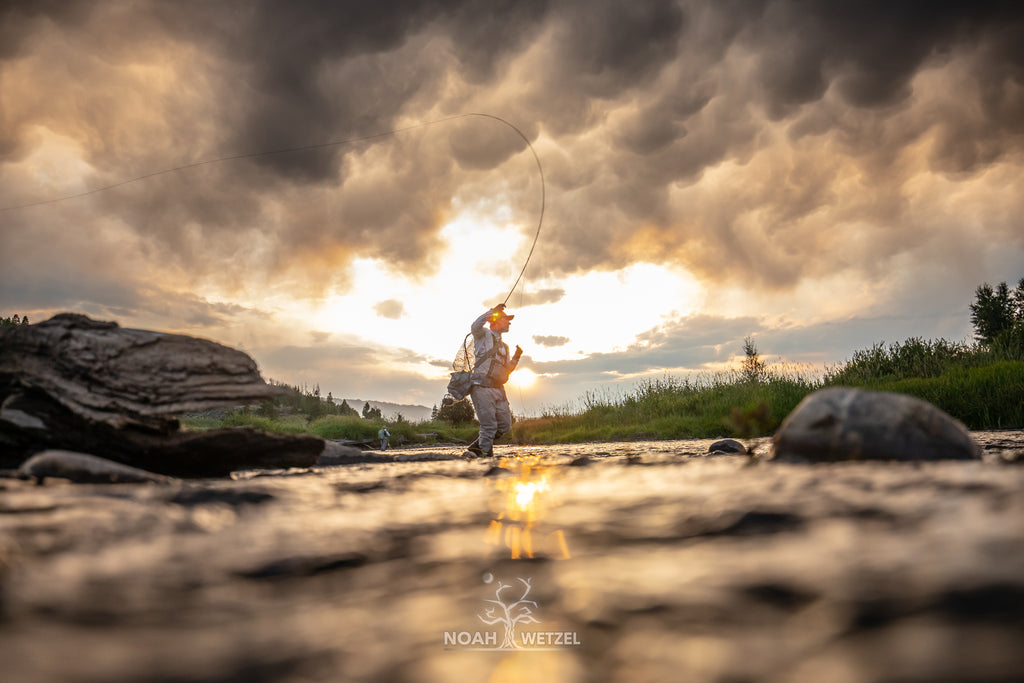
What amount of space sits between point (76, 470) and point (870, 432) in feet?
16.6

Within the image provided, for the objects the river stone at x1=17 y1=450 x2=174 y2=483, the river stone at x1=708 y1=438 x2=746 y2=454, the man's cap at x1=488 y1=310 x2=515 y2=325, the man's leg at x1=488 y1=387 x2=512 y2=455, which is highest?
the man's cap at x1=488 y1=310 x2=515 y2=325

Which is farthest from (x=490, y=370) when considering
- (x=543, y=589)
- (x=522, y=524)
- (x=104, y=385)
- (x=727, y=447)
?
(x=543, y=589)

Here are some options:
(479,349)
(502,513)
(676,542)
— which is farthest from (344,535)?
(479,349)

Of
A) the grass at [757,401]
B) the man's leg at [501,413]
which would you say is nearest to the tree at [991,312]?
the grass at [757,401]

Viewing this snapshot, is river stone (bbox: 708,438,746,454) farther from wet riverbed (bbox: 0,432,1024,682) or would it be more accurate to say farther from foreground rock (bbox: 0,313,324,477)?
foreground rock (bbox: 0,313,324,477)

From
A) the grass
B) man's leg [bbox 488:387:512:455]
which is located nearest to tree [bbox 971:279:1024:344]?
the grass

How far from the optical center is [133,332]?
459 centimetres

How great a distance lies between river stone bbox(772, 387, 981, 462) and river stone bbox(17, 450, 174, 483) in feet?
13.8

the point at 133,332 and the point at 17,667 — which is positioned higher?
the point at 133,332

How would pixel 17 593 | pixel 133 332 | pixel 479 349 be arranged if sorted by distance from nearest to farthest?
pixel 17 593, pixel 133 332, pixel 479 349

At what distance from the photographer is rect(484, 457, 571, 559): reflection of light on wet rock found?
1.91 meters

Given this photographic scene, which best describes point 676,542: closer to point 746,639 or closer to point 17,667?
point 746,639

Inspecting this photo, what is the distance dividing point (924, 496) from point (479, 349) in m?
9.42

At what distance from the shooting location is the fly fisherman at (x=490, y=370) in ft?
37.0
